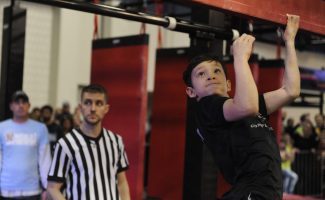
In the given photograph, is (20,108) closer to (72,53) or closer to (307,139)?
(307,139)

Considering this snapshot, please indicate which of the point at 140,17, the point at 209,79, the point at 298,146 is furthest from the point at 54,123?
the point at 209,79

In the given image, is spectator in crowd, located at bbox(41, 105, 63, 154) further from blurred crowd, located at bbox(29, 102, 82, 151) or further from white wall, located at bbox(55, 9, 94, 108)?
white wall, located at bbox(55, 9, 94, 108)

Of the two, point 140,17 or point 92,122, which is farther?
point 92,122

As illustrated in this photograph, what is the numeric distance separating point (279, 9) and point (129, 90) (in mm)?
1649

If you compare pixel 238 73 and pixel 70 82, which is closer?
pixel 238 73

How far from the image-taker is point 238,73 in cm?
167

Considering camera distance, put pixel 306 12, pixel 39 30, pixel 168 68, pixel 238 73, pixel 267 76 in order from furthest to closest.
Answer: pixel 39 30 < pixel 267 76 < pixel 168 68 < pixel 306 12 < pixel 238 73

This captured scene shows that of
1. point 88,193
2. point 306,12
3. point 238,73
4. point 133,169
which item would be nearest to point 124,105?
point 133,169

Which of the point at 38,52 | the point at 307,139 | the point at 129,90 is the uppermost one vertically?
the point at 38,52

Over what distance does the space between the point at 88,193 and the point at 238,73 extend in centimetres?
131

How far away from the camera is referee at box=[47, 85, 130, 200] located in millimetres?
2658

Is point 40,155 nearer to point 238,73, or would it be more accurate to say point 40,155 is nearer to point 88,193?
point 88,193

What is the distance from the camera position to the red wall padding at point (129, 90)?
336 centimetres

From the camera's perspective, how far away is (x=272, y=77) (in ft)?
14.0
